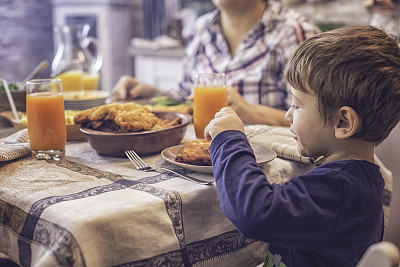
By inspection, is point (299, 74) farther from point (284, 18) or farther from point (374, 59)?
point (284, 18)

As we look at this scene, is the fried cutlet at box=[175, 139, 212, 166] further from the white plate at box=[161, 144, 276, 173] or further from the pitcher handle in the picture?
the pitcher handle

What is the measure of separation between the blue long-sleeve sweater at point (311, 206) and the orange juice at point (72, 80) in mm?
1221

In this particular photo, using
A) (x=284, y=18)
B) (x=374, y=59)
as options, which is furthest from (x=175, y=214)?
(x=284, y=18)

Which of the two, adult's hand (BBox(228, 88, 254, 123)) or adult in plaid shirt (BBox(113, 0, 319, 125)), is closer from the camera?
adult's hand (BBox(228, 88, 254, 123))

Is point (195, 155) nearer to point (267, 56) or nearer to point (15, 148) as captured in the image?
point (15, 148)

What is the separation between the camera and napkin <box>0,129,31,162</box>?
111 centimetres

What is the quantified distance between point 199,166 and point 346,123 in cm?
32

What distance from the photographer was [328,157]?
0.99m

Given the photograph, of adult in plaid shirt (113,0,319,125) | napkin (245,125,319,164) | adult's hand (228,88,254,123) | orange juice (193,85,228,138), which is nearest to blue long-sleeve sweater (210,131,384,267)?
napkin (245,125,319,164)

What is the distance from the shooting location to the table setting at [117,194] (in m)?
0.81

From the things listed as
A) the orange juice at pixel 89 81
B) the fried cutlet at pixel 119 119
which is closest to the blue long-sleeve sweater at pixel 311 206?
the fried cutlet at pixel 119 119

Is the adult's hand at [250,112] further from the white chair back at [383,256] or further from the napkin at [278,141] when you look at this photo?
the white chair back at [383,256]

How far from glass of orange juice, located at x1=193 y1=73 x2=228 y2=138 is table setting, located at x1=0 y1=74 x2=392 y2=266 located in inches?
3.6

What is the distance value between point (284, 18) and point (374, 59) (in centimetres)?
130
